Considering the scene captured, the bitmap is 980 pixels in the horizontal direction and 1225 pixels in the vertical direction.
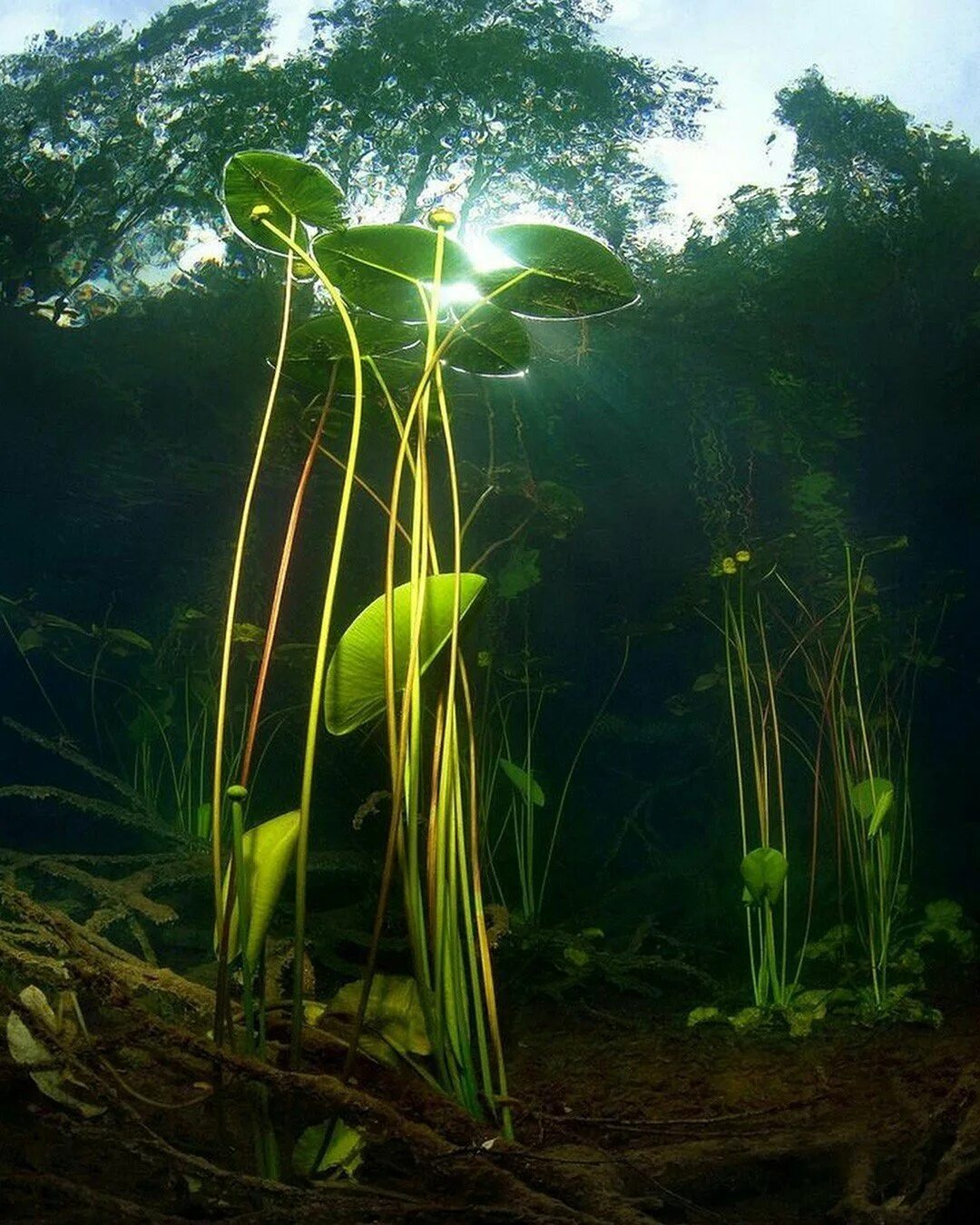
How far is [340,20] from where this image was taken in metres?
3.34

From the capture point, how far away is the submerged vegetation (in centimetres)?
138

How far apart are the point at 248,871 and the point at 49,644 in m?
4.86

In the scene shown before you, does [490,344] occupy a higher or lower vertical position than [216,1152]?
higher

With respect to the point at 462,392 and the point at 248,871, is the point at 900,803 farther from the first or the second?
the point at 248,871

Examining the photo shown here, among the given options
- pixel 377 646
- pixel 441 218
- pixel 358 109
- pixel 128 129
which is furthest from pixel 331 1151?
pixel 128 129

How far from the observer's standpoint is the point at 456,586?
4.72ft

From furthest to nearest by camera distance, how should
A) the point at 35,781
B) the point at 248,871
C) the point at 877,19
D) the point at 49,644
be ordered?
the point at 35,781 < the point at 49,644 < the point at 877,19 < the point at 248,871

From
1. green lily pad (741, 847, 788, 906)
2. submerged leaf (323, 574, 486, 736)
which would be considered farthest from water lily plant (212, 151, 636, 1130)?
green lily pad (741, 847, 788, 906)

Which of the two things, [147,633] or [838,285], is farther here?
[147,633]

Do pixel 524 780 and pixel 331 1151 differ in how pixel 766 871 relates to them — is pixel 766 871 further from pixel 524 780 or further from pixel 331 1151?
pixel 331 1151

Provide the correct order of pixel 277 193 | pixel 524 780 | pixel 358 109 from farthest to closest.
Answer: pixel 358 109 → pixel 524 780 → pixel 277 193

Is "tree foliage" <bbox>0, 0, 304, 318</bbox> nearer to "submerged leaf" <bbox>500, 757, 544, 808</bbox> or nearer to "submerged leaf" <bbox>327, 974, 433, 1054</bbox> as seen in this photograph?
"submerged leaf" <bbox>500, 757, 544, 808</bbox>

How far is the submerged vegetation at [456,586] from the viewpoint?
1.38m

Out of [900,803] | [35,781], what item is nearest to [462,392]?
[900,803]
